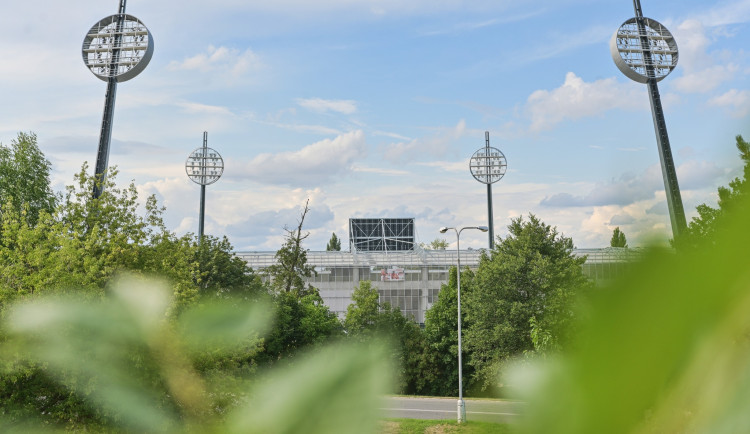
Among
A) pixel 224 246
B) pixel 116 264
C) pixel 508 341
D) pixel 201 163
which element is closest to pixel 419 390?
pixel 508 341

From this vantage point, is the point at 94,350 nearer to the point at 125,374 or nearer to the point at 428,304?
the point at 125,374

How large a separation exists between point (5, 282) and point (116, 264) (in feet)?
10.3

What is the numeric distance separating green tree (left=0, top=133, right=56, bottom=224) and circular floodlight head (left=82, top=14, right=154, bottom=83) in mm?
6824

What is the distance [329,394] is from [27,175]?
43617 millimetres

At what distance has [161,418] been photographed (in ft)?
2.52

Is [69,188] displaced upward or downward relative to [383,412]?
upward

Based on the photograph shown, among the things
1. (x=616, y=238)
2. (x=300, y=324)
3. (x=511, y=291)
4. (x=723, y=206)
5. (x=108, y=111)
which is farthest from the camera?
(x=108, y=111)

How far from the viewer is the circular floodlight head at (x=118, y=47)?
41344 millimetres

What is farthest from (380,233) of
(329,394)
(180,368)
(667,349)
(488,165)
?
(667,349)

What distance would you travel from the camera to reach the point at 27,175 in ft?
124

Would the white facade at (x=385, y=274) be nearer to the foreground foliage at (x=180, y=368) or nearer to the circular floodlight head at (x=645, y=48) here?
the circular floodlight head at (x=645, y=48)

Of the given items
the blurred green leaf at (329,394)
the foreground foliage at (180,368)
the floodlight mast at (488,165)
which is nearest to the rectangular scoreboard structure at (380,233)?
the floodlight mast at (488,165)

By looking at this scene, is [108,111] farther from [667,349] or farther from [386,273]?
[667,349]

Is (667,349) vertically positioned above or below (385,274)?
below
